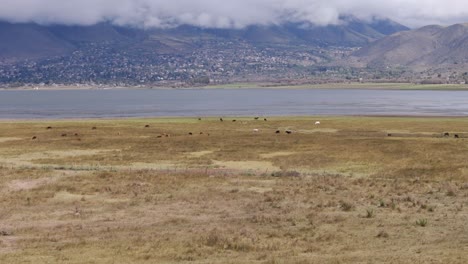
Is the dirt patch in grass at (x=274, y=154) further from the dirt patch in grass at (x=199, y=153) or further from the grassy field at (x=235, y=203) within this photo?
the dirt patch in grass at (x=199, y=153)

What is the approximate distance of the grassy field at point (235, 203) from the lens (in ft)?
79.2

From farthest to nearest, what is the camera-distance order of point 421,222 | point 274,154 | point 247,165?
point 274,154 → point 247,165 → point 421,222

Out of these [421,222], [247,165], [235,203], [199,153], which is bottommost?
[199,153]

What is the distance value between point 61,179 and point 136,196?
28.9 feet

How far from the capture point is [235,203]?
34875 mm

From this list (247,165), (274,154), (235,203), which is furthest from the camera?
(274,154)

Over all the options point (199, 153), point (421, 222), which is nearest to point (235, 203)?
point (421, 222)

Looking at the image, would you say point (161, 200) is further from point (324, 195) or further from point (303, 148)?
point (303, 148)

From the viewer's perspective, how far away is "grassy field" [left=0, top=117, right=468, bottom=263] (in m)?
24.1

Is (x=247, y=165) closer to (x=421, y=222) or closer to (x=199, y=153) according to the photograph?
(x=199, y=153)

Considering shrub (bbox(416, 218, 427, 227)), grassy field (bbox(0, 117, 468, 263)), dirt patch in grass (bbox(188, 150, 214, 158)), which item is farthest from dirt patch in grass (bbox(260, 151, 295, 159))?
shrub (bbox(416, 218, 427, 227))

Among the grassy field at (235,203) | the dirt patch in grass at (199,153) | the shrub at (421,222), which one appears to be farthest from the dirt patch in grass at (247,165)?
the shrub at (421,222)

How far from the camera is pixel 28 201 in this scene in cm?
3506

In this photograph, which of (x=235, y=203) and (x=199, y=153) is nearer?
(x=235, y=203)
